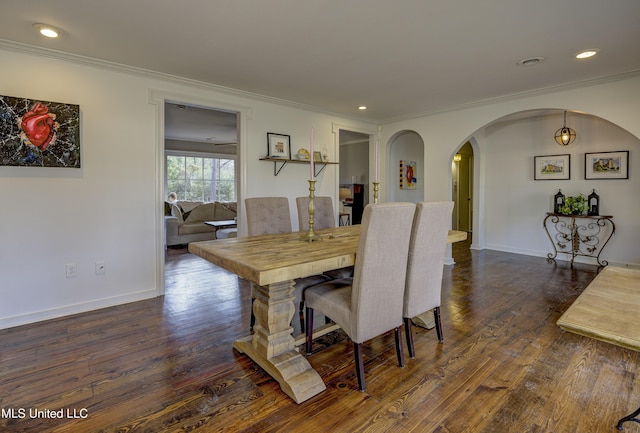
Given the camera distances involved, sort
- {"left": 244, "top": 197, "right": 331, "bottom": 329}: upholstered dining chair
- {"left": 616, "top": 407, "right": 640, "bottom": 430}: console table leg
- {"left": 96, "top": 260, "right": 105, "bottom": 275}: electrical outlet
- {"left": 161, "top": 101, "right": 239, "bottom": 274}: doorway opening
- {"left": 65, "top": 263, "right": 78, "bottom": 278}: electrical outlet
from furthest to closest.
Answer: {"left": 161, "top": 101, "right": 239, "bottom": 274}: doorway opening → {"left": 96, "top": 260, "right": 105, "bottom": 275}: electrical outlet → {"left": 65, "top": 263, "right": 78, "bottom": 278}: electrical outlet → {"left": 244, "top": 197, "right": 331, "bottom": 329}: upholstered dining chair → {"left": 616, "top": 407, "right": 640, "bottom": 430}: console table leg

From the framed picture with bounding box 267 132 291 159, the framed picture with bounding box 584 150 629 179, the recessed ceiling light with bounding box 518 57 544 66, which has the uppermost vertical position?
the recessed ceiling light with bounding box 518 57 544 66

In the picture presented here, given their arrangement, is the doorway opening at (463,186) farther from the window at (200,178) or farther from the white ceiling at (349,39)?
the window at (200,178)

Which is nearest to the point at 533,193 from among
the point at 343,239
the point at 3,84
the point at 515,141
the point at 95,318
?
the point at 515,141

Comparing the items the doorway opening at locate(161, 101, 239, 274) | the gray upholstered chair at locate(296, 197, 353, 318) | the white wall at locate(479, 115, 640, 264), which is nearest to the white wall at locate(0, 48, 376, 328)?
the gray upholstered chair at locate(296, 197, 353, 318)

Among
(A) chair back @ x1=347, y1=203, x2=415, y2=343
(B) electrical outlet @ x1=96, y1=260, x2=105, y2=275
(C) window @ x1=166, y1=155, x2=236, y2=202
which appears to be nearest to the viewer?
(A) chair back @ x1=347, y1=203, x2=415, y2=343

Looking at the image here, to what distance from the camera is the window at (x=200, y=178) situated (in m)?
8.20

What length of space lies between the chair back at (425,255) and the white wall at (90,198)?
8.54 ft

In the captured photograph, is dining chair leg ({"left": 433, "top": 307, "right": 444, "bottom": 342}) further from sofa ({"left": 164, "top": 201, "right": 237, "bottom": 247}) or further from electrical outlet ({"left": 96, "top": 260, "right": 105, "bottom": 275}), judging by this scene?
sofa ({"left": 164, "top": 201, "right": 237, "bottom": 247})

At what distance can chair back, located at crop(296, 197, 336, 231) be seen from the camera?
3223mm

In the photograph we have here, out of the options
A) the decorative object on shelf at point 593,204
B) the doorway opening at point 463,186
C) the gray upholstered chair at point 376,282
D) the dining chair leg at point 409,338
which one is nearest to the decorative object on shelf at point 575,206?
the decorative object on shelf at point 593,204

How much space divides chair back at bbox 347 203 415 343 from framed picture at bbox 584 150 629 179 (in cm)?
449

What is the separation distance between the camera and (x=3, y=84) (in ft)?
8.71

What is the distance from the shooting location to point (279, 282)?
71.7 inches

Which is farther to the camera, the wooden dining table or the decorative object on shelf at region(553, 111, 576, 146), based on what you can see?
the decorative object on shelf at region(553, 111, 576, 146)
